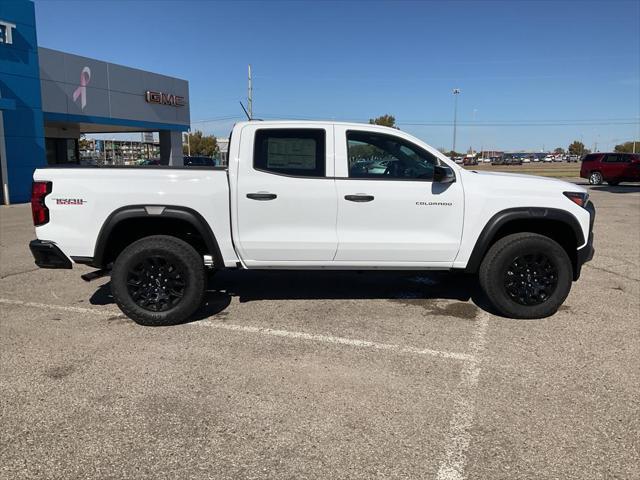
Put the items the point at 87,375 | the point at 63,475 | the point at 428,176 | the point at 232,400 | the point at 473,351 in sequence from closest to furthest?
the point at 63,475 < the point at 232,400 < the point at 87,375 < the point at 473,351 < the point at 428,176

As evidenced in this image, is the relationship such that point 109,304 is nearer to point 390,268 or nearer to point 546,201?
point 390,268

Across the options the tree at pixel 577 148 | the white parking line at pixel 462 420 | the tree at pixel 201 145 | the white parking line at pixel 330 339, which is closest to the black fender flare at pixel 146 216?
the white parking line at pixel 330 339

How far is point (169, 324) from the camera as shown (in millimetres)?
4965

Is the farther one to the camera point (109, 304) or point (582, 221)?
point (109, 304)

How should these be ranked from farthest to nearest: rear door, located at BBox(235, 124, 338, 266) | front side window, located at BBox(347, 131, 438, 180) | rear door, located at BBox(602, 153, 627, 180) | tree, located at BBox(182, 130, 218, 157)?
1. tree, located at BBox(182, 130, 218, 157)
2. rear door, located at BBox(602, 153, 627, 180)
3. front side window, located at BBox(347, 131, 438, 180)
4. rear door, located at BBox(235, 124, 338, 266)

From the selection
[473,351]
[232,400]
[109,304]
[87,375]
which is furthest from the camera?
[109,304]

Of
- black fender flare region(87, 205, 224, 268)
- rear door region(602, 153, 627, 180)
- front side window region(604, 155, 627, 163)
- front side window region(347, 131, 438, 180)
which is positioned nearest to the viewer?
black fender flare region(87, 205, 224, 268)

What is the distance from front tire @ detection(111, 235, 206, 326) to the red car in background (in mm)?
26486

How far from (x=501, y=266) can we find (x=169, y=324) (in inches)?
130

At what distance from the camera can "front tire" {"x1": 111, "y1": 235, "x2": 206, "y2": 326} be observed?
485 cm

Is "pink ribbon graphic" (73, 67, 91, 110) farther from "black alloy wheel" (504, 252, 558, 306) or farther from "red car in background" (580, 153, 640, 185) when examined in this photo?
"red car in background" (580, 153, 640, 185)

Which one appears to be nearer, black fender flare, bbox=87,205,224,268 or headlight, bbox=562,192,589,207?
black fender flare, bbox=87,205,224,268

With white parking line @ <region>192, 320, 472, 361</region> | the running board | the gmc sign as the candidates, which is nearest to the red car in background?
the gmc sign

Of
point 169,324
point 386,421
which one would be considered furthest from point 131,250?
point 386,421
